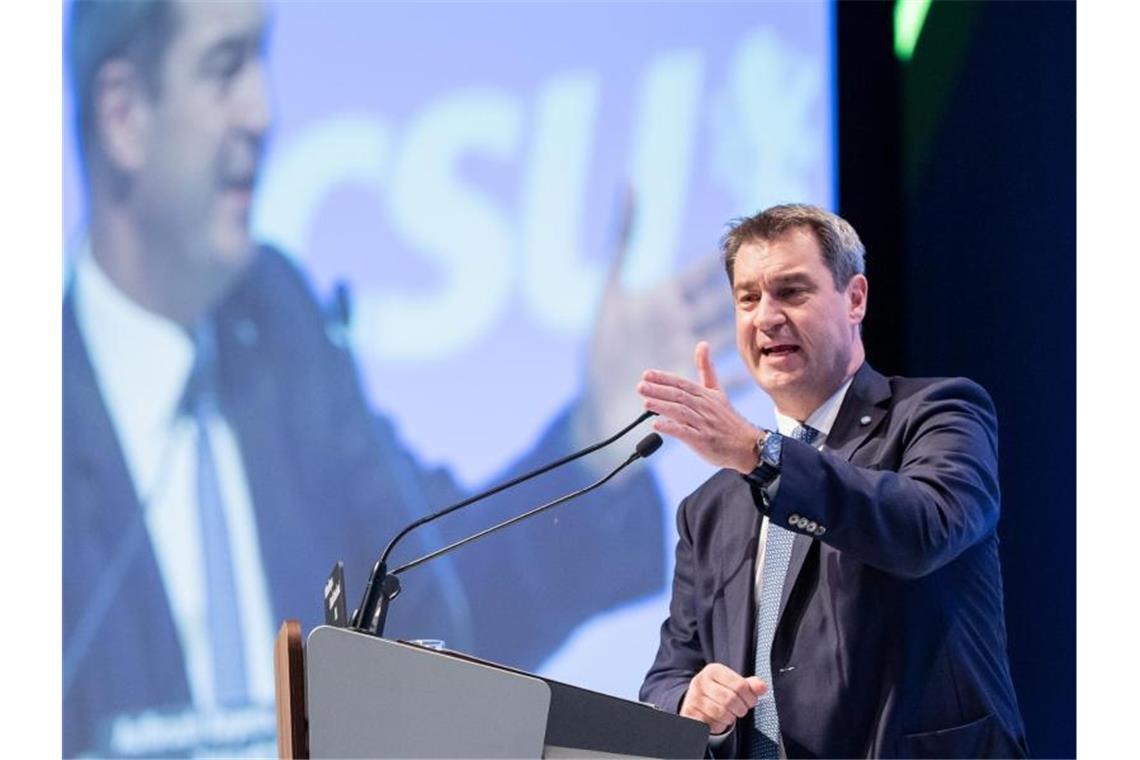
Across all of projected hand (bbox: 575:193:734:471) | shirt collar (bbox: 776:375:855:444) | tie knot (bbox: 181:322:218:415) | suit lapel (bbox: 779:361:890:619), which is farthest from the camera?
projected hand (bbox: 575:193:734:471)

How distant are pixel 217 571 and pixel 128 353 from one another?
1.86ft

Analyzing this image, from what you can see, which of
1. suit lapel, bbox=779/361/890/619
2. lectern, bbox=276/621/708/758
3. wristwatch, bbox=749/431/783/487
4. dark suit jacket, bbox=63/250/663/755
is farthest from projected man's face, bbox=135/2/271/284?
lectern, bbox=276/621/708/758

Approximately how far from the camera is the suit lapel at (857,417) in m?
2.41

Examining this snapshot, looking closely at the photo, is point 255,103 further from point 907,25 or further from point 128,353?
point 907,25

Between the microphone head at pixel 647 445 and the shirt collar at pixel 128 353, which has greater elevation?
the shirt collar at pixel 128 353

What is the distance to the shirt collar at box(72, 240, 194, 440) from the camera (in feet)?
11.2

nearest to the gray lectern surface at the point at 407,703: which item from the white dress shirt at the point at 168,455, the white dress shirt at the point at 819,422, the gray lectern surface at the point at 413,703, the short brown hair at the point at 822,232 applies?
the gray lectern surface at the point at 413,703

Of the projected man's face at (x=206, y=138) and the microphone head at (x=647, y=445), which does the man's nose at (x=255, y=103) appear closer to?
the projected man's face at (x=206, y=138)

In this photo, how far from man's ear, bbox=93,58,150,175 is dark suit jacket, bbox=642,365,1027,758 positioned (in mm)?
1896

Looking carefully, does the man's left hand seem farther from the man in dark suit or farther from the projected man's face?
the projected man's face

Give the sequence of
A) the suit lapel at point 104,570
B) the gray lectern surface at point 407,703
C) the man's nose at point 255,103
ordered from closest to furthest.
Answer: the gray lectern surface at point 407,703, the suit lapel at point 104,570, the man's nose at point 255,103

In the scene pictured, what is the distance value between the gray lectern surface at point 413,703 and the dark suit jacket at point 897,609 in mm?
612
